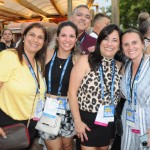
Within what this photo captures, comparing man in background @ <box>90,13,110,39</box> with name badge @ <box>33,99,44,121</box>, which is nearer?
name badge @ <box>33,99,44,121</box>

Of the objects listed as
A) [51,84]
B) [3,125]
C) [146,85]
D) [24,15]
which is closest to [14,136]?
[3,125]

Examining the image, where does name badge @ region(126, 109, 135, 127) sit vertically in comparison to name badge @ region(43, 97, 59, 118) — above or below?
below

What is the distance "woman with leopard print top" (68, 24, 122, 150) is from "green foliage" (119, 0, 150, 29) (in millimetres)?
14827

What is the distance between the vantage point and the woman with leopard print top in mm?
2822

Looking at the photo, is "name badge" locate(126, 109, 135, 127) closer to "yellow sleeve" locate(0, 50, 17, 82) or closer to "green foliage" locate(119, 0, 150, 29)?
"yellow sleeve" locate(0, 50, 17, 82)

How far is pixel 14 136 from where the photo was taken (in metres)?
2.68

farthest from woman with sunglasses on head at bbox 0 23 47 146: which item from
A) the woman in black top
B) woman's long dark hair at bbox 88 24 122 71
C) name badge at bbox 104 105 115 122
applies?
name badge at bbox 104 105 115 122

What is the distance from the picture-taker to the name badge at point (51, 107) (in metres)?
3.04

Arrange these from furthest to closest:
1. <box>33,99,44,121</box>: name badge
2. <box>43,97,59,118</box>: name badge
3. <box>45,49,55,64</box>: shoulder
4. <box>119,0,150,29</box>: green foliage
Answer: <box>119,0,150,29</box>: green foliage < <box>45,49,55,64</box>: shoulder < <box>43,97,59,118</box>: name badge < <box>33,99,44,121</box>: name badge

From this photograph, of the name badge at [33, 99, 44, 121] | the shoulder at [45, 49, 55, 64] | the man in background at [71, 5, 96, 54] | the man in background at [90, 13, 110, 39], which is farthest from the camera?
the man in background at [90, 13, 110, 39]

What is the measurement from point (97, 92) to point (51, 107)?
59 cm

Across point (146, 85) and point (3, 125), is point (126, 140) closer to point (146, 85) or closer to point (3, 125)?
point (146, 85)

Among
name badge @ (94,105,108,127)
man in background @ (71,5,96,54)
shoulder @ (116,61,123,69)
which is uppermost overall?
man in background @ (71,5,96,54)

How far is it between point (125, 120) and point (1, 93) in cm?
142
